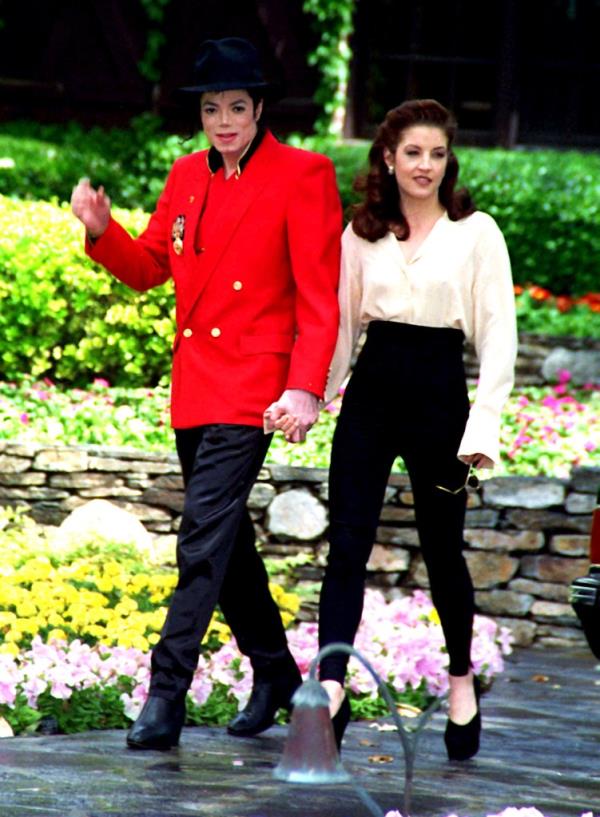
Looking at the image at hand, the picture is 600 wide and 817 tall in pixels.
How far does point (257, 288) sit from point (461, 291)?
2.01 feet

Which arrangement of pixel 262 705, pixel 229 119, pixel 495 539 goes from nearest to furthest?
pixel 229 119, pixel 262 705, pixel 495 539

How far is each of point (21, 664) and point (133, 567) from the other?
1.27 metres

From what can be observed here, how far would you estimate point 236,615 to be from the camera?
520 centimetres

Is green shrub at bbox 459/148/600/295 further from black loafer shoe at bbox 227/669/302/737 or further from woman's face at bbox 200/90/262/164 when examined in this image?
black loafer shoe at bbox 227/669/302/737

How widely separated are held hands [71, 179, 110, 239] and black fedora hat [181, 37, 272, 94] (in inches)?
16.4

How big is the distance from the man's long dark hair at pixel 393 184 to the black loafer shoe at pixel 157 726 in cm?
151

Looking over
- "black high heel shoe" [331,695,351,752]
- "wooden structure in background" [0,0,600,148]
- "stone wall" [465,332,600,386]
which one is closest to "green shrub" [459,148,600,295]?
"stone wall" [465,332,600,386]

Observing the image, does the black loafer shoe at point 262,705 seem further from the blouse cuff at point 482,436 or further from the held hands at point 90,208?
the held hands at point 90,208

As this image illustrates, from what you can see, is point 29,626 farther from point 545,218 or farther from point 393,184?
point 545,218

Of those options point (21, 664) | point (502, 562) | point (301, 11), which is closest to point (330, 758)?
point (21, 664)

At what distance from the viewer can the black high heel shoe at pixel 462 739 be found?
511 cm

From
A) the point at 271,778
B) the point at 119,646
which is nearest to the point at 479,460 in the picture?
the point at 271,778

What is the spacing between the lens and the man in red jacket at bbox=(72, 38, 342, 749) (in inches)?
192

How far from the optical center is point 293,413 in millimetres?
4859
